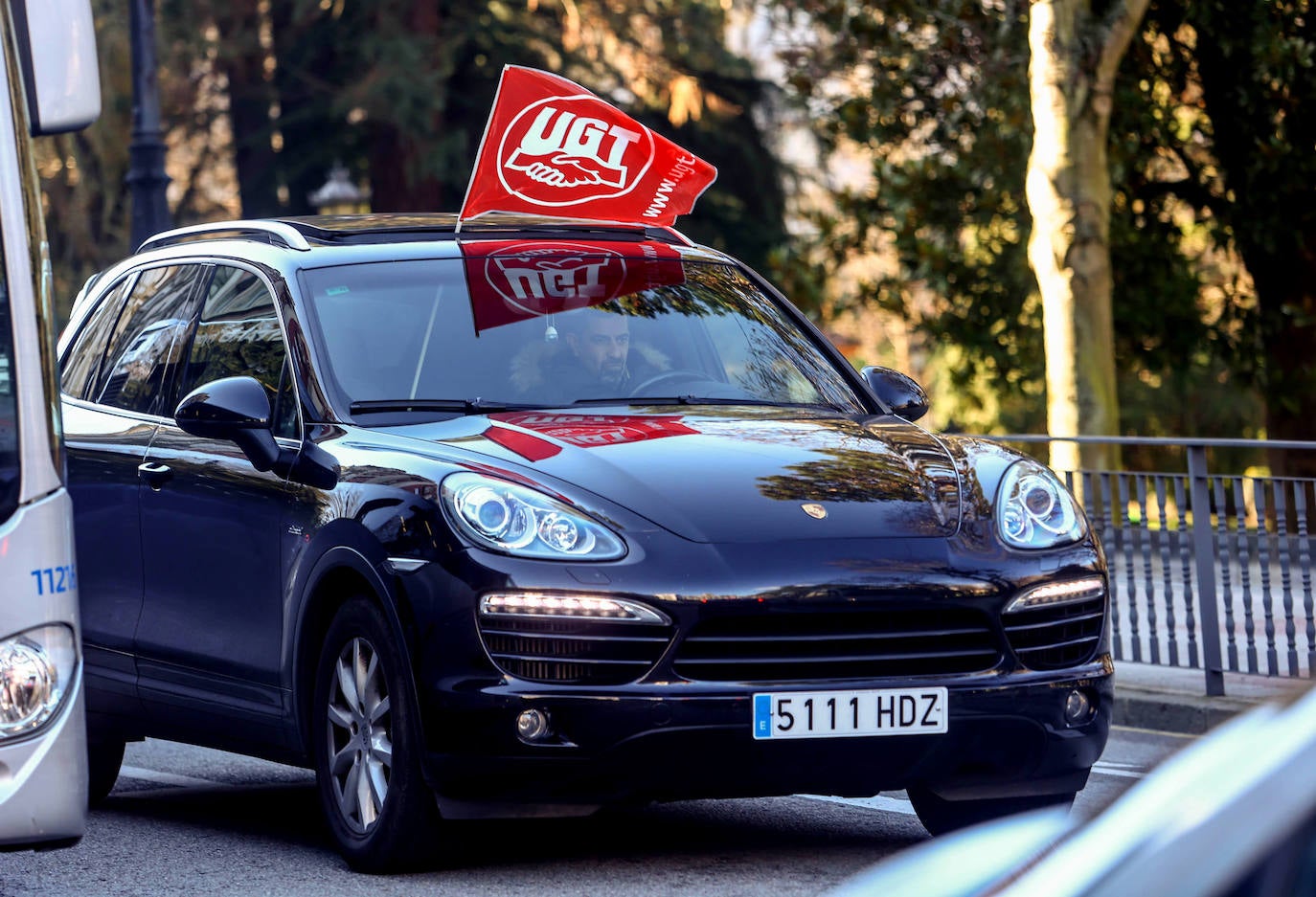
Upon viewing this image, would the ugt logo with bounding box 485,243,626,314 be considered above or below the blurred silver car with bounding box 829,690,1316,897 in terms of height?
above

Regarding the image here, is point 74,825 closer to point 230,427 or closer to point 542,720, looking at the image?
point 542,720

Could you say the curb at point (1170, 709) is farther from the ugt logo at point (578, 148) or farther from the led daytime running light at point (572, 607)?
the led daytime running light at point (572, 607)

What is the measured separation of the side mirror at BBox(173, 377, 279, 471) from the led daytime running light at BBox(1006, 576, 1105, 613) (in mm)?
2117

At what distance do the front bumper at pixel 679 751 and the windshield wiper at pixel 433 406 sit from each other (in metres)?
1.12

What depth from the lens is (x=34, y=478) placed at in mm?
4922

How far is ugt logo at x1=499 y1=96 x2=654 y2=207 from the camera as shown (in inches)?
313

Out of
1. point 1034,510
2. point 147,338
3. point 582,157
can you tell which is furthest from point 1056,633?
point 147,338

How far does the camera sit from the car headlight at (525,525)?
17.5ft

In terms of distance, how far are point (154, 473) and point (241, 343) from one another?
1.57 feet

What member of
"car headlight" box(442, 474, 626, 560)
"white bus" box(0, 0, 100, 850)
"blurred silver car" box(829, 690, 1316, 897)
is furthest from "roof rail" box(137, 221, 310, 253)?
"blurred silver car" box(829, 690, 1316, 897)

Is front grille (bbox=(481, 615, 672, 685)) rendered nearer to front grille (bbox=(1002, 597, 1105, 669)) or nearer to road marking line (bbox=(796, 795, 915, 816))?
front grille (bbox=(1002, 597, 1105, 669))

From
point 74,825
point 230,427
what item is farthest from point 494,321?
point 74,825

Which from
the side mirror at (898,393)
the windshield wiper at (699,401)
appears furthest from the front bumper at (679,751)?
the side mirror at (898,393)

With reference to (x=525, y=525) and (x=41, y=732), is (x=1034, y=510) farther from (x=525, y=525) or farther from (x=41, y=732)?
(x=41, y=732)
